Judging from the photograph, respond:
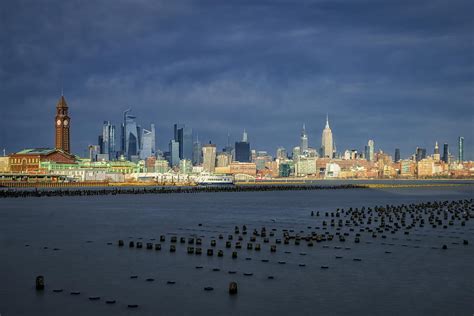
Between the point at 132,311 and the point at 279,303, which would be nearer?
the point at 132,311

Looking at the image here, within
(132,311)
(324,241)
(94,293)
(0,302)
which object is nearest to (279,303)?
(132,311)

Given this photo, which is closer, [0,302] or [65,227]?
[0,302]

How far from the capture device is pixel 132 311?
25.9 meters

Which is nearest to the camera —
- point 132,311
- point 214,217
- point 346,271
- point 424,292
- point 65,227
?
point 132,311

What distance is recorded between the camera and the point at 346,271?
35500 millimetres

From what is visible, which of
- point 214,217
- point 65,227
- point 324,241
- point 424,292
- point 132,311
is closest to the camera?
point 132,311

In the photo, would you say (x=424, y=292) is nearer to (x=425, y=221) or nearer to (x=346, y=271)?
(x=346, y=271)

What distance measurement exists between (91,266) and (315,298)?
14.5 metres

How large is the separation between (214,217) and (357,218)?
1664 cm

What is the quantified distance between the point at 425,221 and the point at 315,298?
42402 mm

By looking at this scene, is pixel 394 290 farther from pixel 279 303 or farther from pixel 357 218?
pixel 357 218

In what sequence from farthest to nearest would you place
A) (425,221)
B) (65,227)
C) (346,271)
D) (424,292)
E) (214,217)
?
(214,217)
(425,221)
(65,227)
(346,271)
(424,292)

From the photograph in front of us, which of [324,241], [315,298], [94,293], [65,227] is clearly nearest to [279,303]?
[315,298]

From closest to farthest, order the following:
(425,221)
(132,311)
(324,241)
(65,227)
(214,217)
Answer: (132,311) → (324,241) → (65,227) → (425,221) → (214,217)
